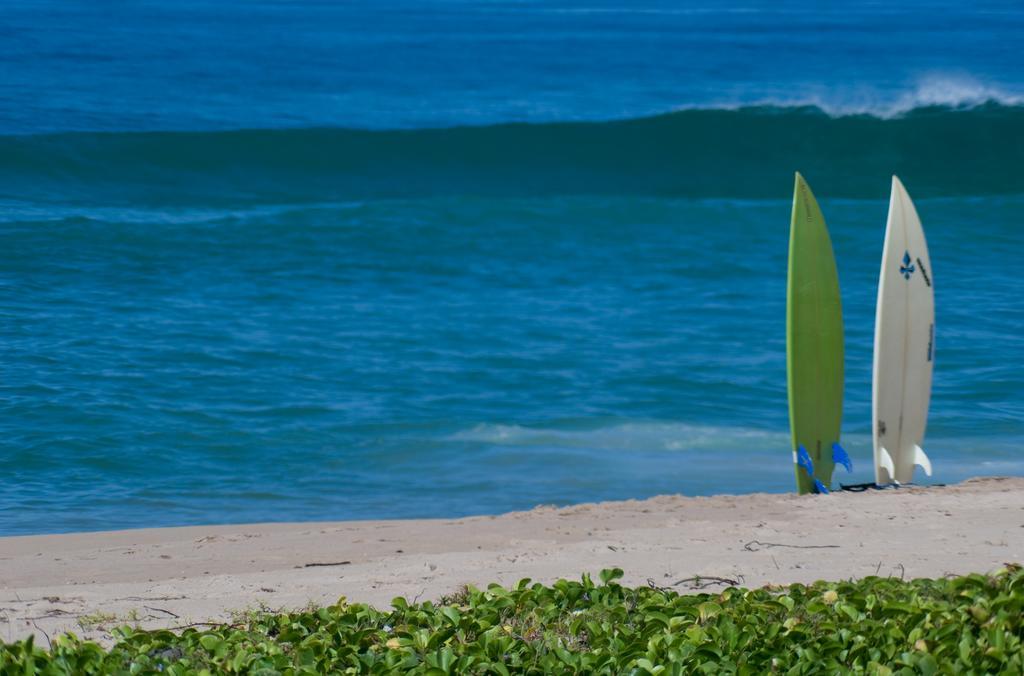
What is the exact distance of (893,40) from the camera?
43594mm

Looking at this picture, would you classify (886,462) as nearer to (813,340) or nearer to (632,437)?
(813,340)

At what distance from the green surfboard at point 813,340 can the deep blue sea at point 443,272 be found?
1.71 ft

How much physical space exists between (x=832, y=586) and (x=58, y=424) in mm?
6084

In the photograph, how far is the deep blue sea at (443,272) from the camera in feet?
27.2

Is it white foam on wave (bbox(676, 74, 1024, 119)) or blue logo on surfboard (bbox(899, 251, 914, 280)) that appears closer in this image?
blue logo on surfboard (bbox(899, 251, 914, 280))

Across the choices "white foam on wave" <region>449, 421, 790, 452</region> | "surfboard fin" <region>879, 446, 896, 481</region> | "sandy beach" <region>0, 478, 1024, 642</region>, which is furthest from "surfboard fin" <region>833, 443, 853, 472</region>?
"white foam on wave" <region>449, 421, 790, 452</region>

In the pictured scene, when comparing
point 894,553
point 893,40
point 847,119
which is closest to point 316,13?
point 893,40

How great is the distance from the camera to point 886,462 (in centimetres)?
760

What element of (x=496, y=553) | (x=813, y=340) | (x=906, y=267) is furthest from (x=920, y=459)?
(x=496, y=553)

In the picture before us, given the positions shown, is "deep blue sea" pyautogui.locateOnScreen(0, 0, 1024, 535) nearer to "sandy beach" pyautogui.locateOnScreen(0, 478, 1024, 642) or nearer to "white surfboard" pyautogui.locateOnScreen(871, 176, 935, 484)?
"white surfboard" pyautogui.locateOnScreen(871, 176, 935, 484)

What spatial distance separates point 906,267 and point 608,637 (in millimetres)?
4624

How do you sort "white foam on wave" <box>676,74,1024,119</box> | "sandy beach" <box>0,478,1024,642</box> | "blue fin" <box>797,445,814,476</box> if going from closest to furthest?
"sandy beach" <box>0,478,1024,642</box> < "blue fin" <box>797,445,814,476</box> < "white foam on wave" <box>676,74,1024,119</box>

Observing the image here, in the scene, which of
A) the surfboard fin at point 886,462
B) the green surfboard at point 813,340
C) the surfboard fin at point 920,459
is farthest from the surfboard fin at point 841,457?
the surfboard fin at point 920,459

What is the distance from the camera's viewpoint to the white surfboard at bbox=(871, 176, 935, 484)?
24.9 feet
